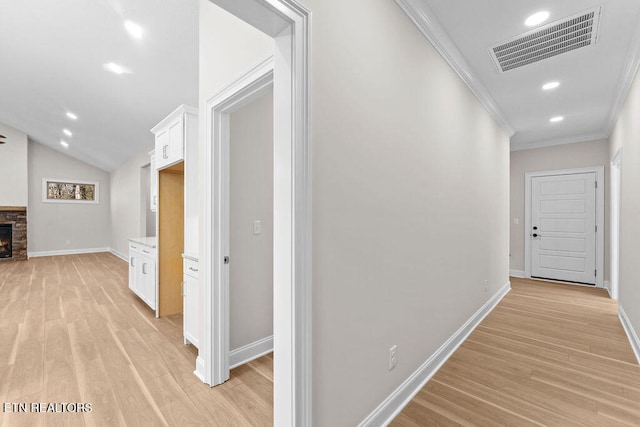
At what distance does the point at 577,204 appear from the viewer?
16.4 feet

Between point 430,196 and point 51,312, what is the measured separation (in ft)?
15.0

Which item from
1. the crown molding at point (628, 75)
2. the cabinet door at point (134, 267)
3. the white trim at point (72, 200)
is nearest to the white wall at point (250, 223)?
the cabinet door at point (134, 267)

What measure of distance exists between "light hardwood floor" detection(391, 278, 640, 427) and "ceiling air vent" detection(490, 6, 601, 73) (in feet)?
8.60

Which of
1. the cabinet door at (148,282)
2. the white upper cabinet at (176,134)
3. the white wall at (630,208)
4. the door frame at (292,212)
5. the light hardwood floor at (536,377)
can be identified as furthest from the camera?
the cabinet door at (148,282)

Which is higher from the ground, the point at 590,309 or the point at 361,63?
the point at 361,63

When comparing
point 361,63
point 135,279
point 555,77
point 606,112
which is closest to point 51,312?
point 135,279

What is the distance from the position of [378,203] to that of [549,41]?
216 centimetres

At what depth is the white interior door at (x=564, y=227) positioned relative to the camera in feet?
16.0

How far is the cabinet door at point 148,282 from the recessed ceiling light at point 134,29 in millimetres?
2487

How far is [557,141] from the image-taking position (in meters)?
5.16

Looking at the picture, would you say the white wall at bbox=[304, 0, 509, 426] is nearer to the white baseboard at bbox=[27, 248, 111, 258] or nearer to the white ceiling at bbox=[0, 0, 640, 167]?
the white ceiling at bbox=[0, 0, 640, 167]

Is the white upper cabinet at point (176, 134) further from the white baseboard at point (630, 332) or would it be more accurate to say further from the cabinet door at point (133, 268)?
the white baseboard at point (630, 332)

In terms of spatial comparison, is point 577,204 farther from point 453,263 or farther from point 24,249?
point 24,249

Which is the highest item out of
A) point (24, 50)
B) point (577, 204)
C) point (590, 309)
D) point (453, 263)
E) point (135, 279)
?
point (24, 50)
